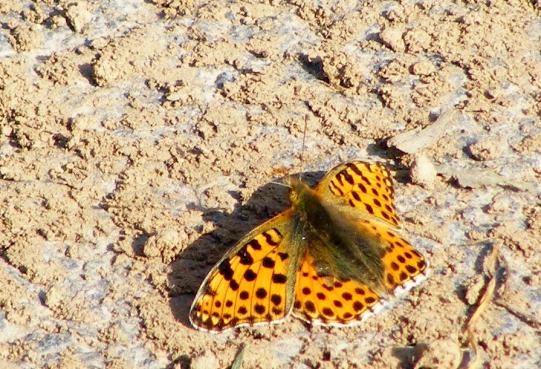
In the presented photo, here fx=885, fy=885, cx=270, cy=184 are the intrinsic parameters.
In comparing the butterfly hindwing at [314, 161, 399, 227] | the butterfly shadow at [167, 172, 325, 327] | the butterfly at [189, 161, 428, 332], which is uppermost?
the butterfly hindwing at [314, 161, 399, 227]

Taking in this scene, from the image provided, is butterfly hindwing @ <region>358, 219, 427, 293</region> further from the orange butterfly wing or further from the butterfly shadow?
the butterfly shadow

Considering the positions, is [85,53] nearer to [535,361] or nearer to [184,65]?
[184,65]

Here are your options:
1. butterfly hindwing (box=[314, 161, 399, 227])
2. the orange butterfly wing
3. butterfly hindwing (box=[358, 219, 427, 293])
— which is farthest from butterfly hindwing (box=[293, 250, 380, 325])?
butterfly hindwing (box=[314, 161, 399, 227])

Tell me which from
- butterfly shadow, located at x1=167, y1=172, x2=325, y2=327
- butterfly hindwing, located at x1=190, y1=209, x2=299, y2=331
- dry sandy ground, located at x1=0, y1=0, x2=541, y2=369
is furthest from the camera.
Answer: butterfly shadow, located at x1=167, y1=172, x2=325, y2=327

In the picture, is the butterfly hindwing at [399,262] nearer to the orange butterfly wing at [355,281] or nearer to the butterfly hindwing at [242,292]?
the orange butterfly wing at [355,281]

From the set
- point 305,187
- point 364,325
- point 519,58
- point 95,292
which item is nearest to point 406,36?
point 519,58

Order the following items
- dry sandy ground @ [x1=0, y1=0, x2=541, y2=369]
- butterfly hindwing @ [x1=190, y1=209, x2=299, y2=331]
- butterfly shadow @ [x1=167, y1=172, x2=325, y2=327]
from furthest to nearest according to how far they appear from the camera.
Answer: butterfly shadow @ [x1=167, y1=172, x2=325, y2=327]
dry sandy ground @ [x1=0, y1=0, x2=541, y2=369]
butterfly hindwing @ [x1=190, y1=209, x2=299, y2=331]

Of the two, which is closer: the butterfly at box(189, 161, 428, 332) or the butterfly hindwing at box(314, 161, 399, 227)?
the butterfly at box(189, 161, 428, 332)
